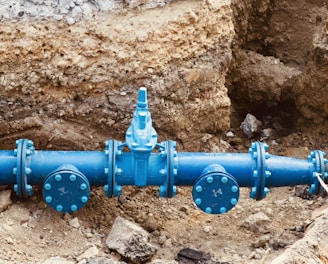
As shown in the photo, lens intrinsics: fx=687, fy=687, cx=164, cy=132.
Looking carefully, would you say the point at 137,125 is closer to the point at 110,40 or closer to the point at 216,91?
the point at 110,40

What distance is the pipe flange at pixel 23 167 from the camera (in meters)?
3.04

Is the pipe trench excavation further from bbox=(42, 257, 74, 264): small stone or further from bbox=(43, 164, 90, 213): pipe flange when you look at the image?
bbox=(42, 257, 74, 264): small stone

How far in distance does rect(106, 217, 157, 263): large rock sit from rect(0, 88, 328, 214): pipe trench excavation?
18cm

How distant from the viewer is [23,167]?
3.04m

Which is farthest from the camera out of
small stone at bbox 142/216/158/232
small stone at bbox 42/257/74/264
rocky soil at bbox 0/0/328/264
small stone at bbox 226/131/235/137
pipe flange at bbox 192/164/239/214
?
small stone at bbox 226/131/235/137

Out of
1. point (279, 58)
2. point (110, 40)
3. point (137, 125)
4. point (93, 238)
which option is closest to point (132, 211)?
point (93, 238)

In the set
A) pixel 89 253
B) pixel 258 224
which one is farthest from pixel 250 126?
pixel 89 253

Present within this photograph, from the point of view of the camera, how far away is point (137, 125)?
Result: 3.01m

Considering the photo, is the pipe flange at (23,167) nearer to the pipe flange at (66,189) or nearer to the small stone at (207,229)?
the pipe flange at (66,189)

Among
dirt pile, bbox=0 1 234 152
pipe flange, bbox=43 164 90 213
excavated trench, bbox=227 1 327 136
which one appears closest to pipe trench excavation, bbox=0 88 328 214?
pipe flange, bbox=43 164 90 213

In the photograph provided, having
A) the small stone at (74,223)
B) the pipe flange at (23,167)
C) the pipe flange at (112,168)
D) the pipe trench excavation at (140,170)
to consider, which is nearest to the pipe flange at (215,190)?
the pipe trench excavation at (140,170)

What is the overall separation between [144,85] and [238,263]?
0.99 m

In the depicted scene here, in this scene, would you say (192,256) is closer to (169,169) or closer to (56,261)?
(169,169)

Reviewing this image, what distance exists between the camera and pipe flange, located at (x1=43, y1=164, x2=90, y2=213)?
296 cm
